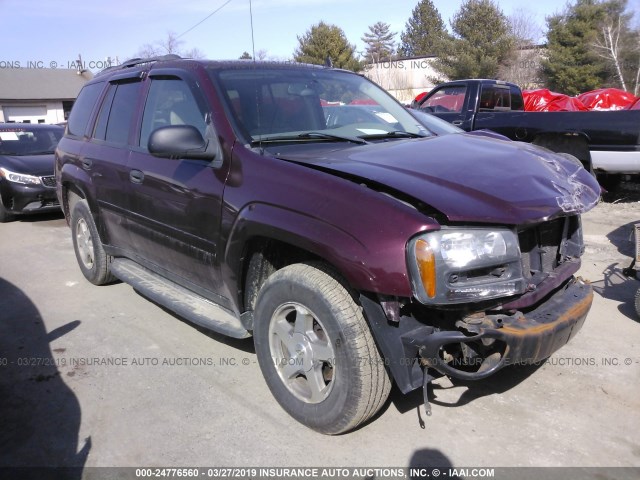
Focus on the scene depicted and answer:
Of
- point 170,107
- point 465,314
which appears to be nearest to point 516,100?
point 170,107

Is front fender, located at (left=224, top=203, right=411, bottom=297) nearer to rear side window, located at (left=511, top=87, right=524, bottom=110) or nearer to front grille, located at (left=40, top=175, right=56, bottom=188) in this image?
front grille, located at (left=40, top=175, right=56, bottom=188)

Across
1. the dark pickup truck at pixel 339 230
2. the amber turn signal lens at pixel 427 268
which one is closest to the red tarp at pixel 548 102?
the dark pickup truck at pixel 339 230

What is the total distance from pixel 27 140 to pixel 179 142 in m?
8.25

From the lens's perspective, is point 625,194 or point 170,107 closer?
point 170,107

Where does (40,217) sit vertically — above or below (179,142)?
below

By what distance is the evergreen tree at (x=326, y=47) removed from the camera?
146 ft

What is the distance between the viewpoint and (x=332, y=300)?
103 inches

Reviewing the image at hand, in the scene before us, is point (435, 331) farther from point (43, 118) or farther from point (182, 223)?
point (43, 118)

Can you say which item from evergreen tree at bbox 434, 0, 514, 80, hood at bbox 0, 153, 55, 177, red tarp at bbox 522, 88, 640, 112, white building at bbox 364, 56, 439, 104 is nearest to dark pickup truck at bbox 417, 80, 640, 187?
red tarp at bbox 522, 88, 640, 112

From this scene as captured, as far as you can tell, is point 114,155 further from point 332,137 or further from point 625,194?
point 625,194

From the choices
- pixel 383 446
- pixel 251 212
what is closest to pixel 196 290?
pixel 251 212

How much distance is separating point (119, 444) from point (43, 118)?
51.4 m

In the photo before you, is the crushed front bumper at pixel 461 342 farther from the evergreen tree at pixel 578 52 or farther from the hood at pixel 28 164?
the evergreen tree at pixel 578 52

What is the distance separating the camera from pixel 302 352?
287 centimetres
